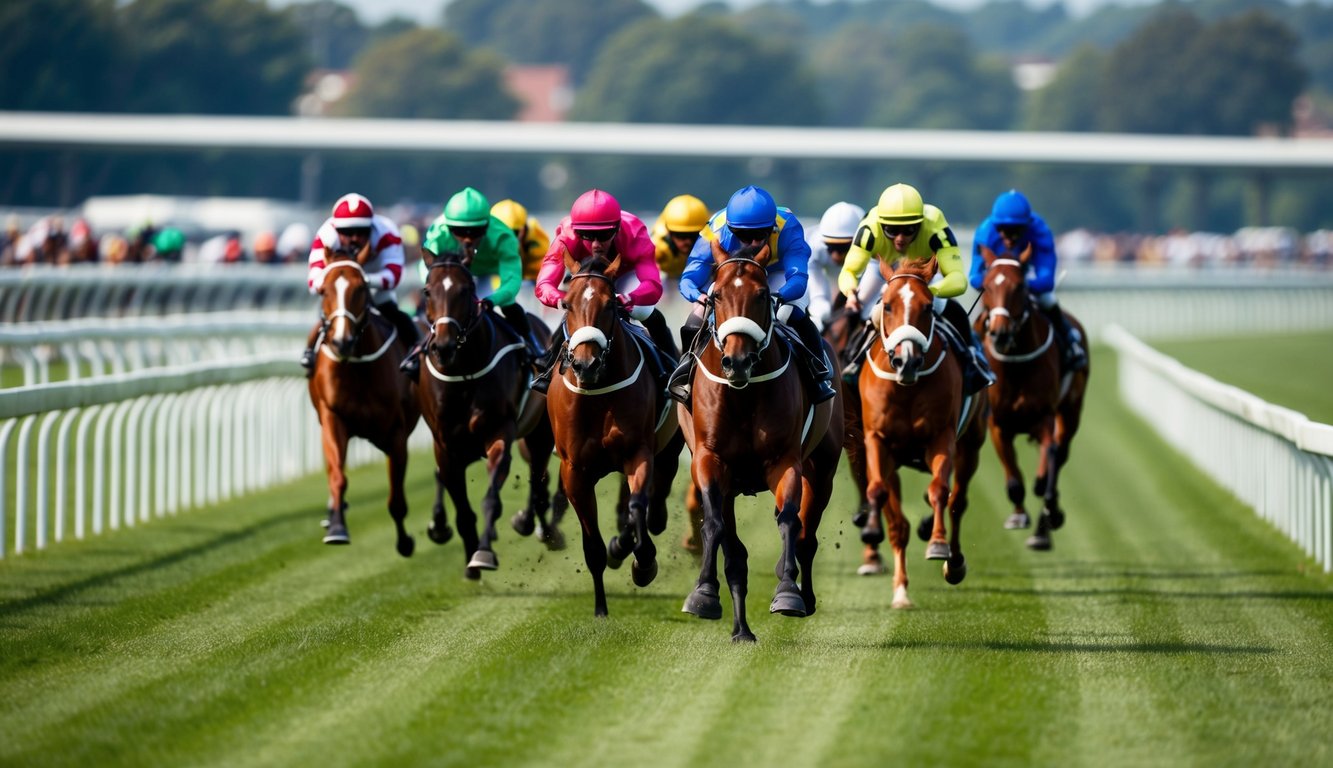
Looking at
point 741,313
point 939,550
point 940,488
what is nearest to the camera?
point 741,313

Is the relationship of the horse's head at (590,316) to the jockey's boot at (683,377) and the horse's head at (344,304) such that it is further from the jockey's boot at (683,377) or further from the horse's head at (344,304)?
the horse's head at (344,304)

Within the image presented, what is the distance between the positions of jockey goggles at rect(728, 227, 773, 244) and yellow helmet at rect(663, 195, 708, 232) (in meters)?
1.65

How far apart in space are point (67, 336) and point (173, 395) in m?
1.90

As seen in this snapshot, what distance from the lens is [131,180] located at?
7425 centimetres

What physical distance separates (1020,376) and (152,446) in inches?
253

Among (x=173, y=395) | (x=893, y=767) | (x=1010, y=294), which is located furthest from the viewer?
(x=173, y=395)

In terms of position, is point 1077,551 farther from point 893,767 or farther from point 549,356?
point 893,767

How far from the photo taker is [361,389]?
10.4 metres

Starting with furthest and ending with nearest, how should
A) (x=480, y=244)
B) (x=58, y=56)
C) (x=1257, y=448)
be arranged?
(x=58, y=56)
(x=1257, y=448)
(x=480, y=244)

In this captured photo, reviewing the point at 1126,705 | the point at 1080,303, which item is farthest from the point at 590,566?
the point at 1080,303

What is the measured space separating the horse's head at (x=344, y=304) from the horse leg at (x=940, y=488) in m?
2.80

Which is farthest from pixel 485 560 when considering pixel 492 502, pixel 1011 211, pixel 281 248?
pixel 281 248

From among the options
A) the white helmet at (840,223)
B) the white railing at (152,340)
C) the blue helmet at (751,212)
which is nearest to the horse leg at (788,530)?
the blue helmet at (751,212)

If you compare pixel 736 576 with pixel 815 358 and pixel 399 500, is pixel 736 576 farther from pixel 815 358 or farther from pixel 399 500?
pixel 399 500
